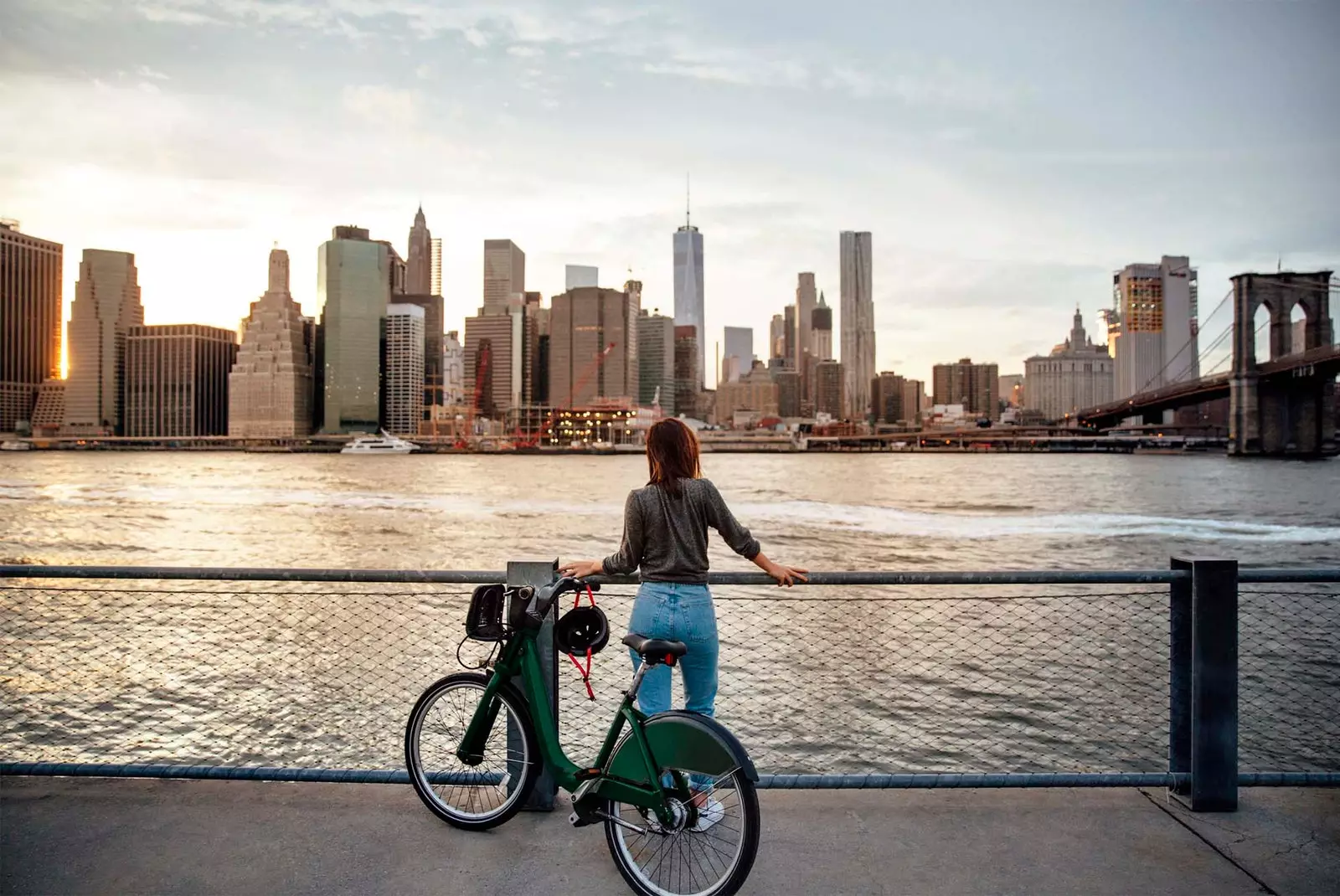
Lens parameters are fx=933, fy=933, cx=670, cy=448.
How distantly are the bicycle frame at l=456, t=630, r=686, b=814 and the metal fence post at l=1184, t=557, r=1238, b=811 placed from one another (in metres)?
2.58

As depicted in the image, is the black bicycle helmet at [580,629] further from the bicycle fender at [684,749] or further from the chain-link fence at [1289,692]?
the chain-link fence at [1289,692]

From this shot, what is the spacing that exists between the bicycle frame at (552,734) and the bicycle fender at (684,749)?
3cm

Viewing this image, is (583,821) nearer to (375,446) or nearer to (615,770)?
(615,770)

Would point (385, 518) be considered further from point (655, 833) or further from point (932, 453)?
point (932, 453)

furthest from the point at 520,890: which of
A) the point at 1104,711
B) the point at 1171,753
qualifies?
the point at 1104,711

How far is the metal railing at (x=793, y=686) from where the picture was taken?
4762 millimetres

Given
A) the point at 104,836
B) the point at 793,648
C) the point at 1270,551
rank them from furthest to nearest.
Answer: the point at 1270,551, the point at 793,648, the point at 104,836

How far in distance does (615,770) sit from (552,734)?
0.51m

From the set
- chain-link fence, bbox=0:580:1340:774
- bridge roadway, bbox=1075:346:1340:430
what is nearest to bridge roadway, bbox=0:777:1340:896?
chain-link fence, bbox=0:580:1340:774

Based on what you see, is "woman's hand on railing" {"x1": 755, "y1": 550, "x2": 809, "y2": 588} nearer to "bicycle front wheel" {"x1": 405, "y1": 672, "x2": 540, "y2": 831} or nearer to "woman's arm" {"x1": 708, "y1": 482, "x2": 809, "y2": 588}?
"woman's arm" {"x1": 708, "y1": 482, "x2": 809, "y2": 588}

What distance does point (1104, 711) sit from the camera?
11.9m

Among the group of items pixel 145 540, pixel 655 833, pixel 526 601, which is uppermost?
pixel 526 601

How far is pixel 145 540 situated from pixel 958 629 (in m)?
33.2

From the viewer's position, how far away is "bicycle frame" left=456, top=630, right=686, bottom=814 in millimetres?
3750
